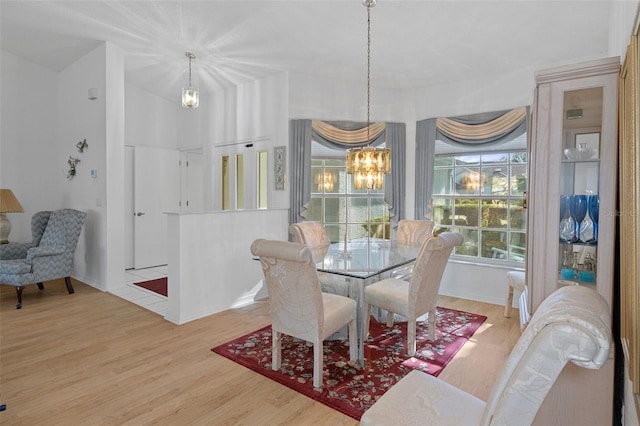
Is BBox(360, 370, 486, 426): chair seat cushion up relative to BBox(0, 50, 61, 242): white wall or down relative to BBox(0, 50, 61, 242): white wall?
down

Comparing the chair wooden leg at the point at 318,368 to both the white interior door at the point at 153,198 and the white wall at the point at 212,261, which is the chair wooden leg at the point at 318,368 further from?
the white interior door at the point at 153,198

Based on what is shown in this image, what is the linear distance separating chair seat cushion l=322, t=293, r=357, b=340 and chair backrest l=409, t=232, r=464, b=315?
1.58 ft

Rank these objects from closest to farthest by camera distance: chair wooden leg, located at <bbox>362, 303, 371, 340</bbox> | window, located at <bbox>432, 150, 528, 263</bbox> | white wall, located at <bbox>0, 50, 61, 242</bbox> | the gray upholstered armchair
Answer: chair wooden leg, located at <bbox>362, 303, 371, 340</bbox> < the gray upholstered armchair < window, located at <bbox>432, 150, 528, 263</bbox> < white wall, located at <bbox>0, 50, 61, 242</bbox>

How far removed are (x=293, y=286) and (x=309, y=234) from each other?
5.03 feet

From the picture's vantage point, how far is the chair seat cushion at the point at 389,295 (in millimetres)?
2732

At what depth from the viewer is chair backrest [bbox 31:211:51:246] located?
466 cm

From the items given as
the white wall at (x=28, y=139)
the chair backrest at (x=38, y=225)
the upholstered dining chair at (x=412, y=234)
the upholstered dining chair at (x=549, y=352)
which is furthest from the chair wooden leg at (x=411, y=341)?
the white wall at (x=28, y=139)

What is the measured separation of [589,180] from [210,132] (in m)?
5.28

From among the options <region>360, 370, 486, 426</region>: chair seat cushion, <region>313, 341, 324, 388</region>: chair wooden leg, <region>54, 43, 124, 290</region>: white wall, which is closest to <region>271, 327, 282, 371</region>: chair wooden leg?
<region>313, 341, 324, 388</region>: chair wooden leg

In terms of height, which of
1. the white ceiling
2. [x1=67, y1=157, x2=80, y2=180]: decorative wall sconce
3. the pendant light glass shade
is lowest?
[x1=67, y1=157, x2=80, y2=180]: decorative wall sconce

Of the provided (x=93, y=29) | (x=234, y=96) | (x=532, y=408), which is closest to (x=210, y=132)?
(x=234, y=96)

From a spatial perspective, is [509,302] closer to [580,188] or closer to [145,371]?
[580,188]

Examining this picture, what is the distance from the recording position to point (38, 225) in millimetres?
4684

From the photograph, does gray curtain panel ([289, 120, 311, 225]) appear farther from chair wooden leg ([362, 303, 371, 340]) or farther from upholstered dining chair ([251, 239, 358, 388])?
upholstered dining chair ([251, 239, 358, 388])
